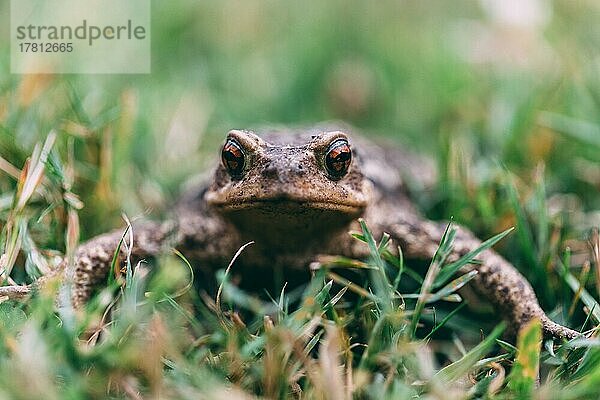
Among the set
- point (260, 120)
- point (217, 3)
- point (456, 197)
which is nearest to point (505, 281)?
point (456, 197)

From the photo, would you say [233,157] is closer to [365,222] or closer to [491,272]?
[365,222]

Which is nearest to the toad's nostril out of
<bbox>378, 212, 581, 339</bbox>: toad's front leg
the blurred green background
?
<bbox>378, 212, 581, 339</bbox>: toad's front leg

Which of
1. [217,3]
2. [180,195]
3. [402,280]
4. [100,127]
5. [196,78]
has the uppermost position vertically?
[217,3]

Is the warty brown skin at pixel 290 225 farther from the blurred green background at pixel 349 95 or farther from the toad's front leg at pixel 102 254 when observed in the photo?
the blurred green background at pixel 349 95

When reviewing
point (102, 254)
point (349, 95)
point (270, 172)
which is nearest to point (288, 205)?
point (270, 172)

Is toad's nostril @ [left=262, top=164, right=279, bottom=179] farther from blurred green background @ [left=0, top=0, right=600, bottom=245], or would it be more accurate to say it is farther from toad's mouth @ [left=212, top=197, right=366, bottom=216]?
blurred green background @ [left=0, top=0, right=600, bottom=245]

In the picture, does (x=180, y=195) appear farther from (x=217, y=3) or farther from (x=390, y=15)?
(x=390, y=15)
